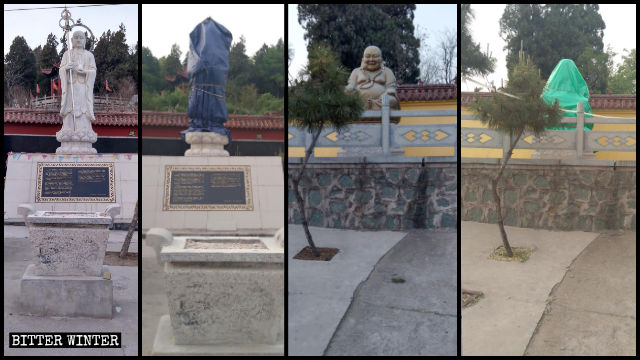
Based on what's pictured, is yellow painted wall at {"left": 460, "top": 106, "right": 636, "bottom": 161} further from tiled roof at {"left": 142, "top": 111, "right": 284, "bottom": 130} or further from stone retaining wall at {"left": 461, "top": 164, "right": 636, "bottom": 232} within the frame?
tiled roof at {"left": 142, "top": 111, "right": 284, "bottom": 130}

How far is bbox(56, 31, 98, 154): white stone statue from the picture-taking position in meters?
6.12

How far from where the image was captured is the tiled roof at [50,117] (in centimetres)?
657

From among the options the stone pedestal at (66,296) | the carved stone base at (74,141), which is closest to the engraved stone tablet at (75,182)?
the carved stone base at (74,141)

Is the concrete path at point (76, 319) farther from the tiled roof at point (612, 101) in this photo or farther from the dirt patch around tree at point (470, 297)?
the tiled roof at point (612, 101)

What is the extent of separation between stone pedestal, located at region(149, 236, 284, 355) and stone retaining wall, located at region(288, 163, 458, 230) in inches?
114

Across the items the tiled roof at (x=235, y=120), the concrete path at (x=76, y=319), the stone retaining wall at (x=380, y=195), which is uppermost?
the tiled roof at (x=235, y=120)

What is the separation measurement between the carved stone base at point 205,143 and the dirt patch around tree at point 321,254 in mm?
1559

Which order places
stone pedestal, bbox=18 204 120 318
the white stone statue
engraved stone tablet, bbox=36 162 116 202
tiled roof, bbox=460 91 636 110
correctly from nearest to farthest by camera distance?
stone pedestal, bbox=18 204 120 318 < engraved stone tablet, bbox=36 162 116 202 < the white stone statue < tiled roof, bbox=460 91 636 110

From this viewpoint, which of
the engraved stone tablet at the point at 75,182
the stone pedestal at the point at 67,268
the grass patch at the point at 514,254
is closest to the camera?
the stone pedestal at the point at 67,268

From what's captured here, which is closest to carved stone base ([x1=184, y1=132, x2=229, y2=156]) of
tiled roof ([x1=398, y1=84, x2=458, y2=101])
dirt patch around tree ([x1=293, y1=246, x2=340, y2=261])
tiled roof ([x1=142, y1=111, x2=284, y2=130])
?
tiled roof ([x1=142, y1=111, x2=284, y2=130])

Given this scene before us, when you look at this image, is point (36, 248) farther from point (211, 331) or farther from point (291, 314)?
point (291, 314)

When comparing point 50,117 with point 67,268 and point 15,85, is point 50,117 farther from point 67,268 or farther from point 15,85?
point 67,268

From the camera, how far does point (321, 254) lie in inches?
196

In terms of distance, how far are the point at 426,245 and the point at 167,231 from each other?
3.25 meters
